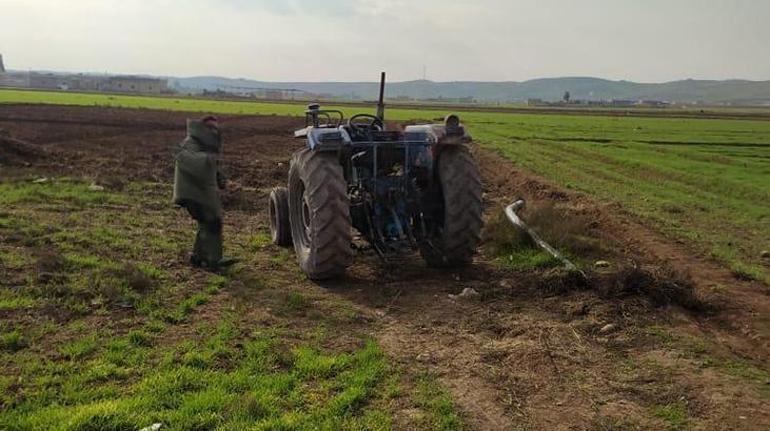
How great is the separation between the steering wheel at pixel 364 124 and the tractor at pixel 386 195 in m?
0.02

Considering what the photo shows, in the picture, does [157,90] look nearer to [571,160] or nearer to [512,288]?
[571,160]

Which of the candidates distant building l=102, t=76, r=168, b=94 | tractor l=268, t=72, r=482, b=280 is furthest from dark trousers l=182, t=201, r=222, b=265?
distant building l=102, t=76, r=168, b=94

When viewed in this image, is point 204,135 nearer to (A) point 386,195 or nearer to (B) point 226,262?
(B) point 226,262

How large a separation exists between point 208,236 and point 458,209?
10.7ft

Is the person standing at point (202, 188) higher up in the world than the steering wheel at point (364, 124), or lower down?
lower down

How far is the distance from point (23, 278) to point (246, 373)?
154 inches

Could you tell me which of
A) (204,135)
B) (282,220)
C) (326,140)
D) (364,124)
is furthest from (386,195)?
(204,135)

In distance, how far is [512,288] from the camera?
26.4ft

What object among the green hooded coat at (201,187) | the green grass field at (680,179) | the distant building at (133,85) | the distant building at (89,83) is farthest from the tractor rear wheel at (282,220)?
the distant building at (133,85)

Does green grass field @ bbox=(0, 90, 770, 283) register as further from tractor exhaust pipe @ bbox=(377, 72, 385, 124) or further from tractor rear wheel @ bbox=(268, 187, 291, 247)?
tractor rear wheel @ bbox=(268, 187, 291, 247)

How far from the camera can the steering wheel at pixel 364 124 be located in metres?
9.46

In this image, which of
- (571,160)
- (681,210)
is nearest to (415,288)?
(681,210)

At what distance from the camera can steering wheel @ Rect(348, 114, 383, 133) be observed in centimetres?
946

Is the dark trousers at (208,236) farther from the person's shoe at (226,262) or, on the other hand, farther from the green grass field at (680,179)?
the green grass field at (680,179)
